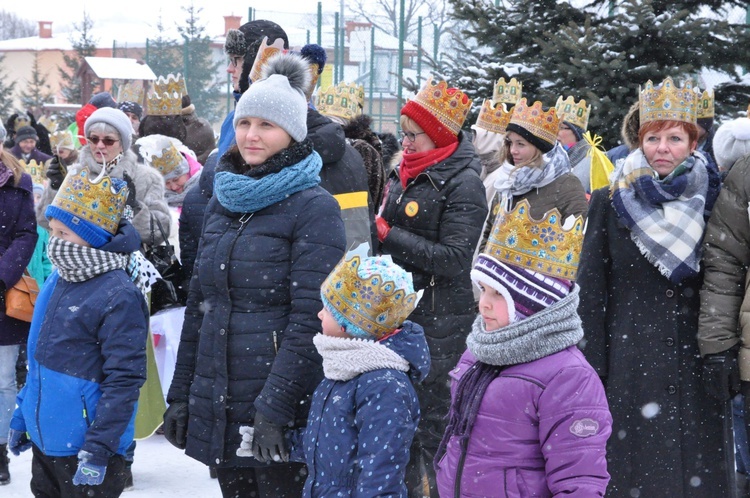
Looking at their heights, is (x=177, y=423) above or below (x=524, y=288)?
below

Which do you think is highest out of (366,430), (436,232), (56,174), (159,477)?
(56,174)

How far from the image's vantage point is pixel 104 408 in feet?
13.2

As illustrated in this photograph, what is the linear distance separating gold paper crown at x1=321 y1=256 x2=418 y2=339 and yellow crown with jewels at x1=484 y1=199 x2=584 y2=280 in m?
0.35

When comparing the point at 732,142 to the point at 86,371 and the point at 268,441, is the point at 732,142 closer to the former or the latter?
the point at 268,441

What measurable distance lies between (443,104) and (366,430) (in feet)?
8.44

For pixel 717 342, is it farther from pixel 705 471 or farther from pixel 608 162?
pixel 608 162

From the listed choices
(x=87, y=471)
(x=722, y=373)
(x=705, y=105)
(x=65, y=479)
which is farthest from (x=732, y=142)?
(x=65, y=479)

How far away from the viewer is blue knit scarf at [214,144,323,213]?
359 centimetres

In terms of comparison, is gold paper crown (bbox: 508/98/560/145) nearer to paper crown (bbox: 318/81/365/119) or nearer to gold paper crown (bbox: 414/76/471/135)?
gold paper crown (bbox: 414/76/471/135)

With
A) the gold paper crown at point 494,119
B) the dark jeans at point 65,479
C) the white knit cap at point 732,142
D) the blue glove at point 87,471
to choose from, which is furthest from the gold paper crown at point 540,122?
the blue glove at point 87,471

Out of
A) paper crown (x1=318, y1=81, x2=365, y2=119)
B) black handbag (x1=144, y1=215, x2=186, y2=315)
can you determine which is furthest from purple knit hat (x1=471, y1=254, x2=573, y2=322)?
paper crown (x1=318, y1=81, x2=365, y2=119)

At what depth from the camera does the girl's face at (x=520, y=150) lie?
18.1 ft

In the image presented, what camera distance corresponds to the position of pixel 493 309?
325 centimetres

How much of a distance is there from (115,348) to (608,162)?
396 centimetres
